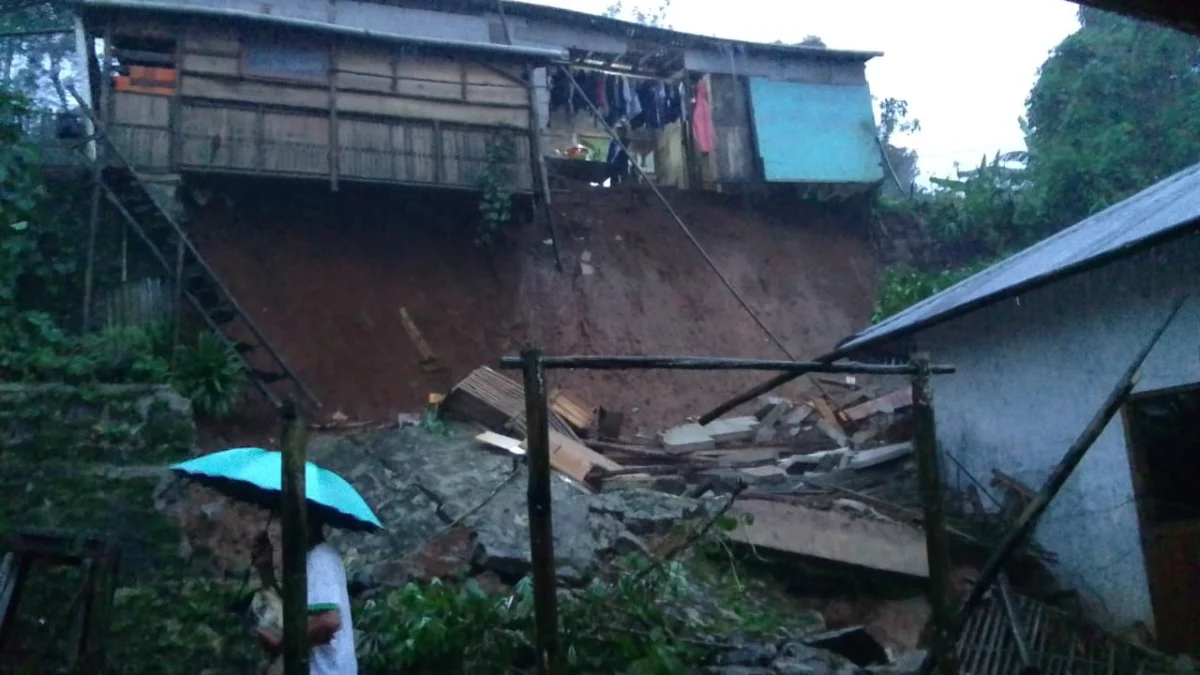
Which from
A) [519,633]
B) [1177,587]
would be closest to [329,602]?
[519,633]

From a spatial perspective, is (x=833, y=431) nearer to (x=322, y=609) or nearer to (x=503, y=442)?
(x=503, y=442)

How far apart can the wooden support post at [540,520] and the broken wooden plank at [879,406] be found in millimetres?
10387

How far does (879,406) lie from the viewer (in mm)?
14211

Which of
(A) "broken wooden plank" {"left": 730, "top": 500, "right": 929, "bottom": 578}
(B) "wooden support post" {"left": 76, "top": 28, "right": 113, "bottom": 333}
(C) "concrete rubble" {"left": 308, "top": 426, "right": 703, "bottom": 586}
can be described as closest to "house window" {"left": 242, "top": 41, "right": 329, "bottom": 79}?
(B) "wooden support post" {"left": 76, "top": 28, "right": 113, "bottom": 333}

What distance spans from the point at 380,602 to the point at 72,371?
16.4 ft

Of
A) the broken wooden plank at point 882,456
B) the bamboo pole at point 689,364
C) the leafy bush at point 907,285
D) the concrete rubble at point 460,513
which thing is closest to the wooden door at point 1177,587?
the broken wooden plank at point 882,456

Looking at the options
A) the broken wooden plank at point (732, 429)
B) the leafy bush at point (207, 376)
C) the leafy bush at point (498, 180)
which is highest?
the leafy bush at point (498, 180)

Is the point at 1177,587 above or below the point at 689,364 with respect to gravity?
below

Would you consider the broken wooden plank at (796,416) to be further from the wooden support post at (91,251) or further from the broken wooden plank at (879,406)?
the wooden support post at (91,251)

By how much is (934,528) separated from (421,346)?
10909mm

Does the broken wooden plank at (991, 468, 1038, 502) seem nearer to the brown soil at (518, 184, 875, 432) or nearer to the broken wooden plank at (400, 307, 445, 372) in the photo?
the brown soil at (518, 184, 875, 432)

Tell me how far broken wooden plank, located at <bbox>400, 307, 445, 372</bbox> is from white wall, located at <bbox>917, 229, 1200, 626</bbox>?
25.6 ft

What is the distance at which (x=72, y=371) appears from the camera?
31.8ft

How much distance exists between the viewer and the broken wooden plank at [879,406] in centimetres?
1409
